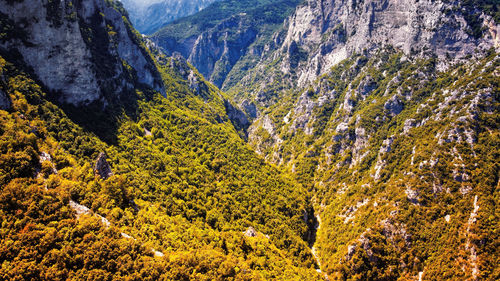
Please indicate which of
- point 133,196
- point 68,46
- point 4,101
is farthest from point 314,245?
point 68,46

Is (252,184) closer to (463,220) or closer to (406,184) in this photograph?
(406,184)

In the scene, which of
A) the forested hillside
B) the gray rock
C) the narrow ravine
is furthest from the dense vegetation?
the forested hillside

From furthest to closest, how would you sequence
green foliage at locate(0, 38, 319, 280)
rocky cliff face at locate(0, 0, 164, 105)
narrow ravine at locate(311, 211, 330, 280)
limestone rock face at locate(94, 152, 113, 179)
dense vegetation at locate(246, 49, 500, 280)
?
narrow ravine at locate(311, 211, 330, 280) → dense vegetation at locate(246, 49, 500, 280) → rocky cliff face at locate(0, 0, 164, 105) → limestone rock face at locate(94, 152, 113, 179) → green foliage at locate(0, 38, 319, 280)

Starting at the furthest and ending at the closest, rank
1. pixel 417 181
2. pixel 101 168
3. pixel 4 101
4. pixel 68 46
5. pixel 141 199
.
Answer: pixel 417 181 < pixel 68 46 < pixel 141 199 < pixel 101 168 < pixel 4 101

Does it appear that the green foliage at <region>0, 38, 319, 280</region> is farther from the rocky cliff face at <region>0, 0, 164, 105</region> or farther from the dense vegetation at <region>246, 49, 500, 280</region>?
the dense vegetation at <region>246, 49, 500, 280</region>

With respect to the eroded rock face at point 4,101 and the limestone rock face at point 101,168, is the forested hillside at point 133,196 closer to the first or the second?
the limestone rock face at point 101,168

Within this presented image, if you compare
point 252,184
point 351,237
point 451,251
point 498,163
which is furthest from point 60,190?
point 498,163

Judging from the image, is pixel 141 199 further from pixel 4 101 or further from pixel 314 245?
pixel 314 245

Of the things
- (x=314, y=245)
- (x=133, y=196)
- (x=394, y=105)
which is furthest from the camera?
(x=394, y=105)

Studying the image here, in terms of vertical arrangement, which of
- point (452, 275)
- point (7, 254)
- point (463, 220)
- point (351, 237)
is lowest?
point (351, 237)
